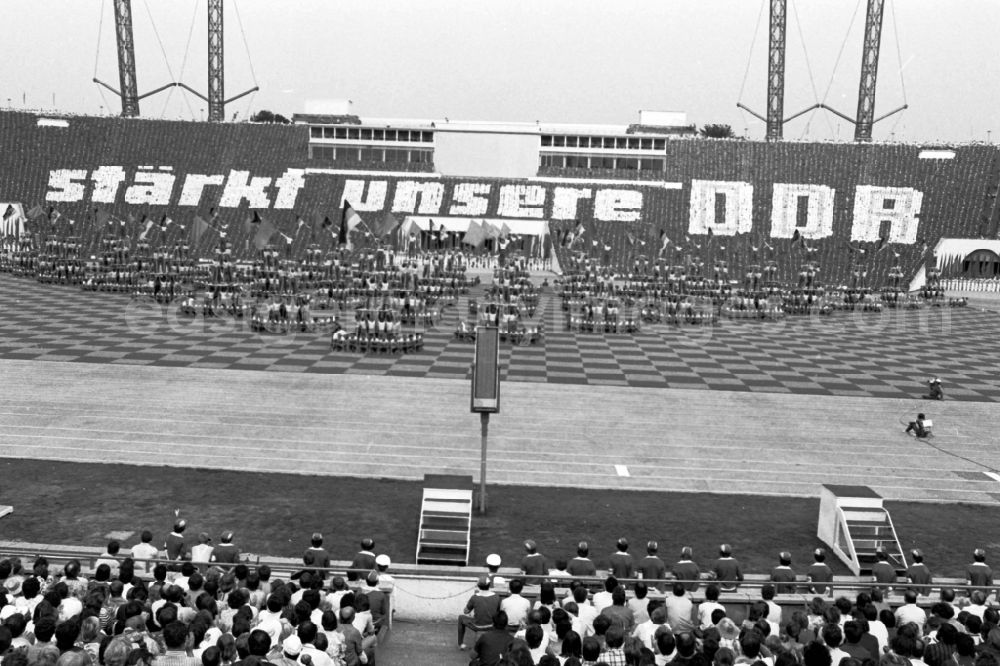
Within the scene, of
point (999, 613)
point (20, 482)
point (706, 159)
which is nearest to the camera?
point (999, 613)

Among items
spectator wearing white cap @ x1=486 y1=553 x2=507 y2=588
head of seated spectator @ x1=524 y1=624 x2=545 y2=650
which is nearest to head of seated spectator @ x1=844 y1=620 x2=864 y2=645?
head of seated spectator @ x1=524 y1=624 x2=545 y2=650

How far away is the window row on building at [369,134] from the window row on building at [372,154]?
0.88 metres

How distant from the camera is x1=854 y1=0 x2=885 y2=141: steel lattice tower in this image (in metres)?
80.5

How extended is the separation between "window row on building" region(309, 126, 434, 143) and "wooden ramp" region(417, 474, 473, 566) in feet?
228

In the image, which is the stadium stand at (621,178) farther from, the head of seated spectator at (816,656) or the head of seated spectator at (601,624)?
the head of seated spectator at (816,656)

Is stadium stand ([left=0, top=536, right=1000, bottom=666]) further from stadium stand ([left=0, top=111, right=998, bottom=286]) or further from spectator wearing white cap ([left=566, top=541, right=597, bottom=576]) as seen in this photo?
stadium stand ([left=0, top=111, right=998, bottom=286])

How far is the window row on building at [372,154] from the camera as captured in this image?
79.0 metres

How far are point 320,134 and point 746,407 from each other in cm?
Result: 6236

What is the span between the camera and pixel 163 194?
231 feet

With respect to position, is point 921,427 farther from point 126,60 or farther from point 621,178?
point 126,60

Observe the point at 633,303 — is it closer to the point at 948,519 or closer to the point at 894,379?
the point at 894,379

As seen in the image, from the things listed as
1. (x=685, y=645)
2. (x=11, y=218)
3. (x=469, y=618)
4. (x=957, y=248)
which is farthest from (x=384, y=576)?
(x=11, y=218)

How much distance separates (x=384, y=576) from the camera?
10.8 metres

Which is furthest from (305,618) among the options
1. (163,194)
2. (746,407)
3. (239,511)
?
(163,194)
